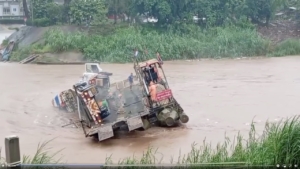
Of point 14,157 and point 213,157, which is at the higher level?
point 14,157

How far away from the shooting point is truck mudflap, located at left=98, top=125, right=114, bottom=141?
41.6 ft

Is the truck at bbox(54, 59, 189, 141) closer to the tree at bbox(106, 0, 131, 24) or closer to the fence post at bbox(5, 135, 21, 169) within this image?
the fence post at bbox(5, 135, 21, 169)

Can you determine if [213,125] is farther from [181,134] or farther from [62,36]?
[62,36]

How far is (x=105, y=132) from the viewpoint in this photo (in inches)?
502

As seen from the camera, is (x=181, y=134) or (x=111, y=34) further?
(x=111, y=34)

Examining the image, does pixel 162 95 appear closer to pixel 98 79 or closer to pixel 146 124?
pixel 146 124

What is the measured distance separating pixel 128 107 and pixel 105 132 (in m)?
1.30

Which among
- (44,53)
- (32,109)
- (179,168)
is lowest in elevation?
(44,53)

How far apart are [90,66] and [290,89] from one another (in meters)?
8.42

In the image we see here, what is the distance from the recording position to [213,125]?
14.7 m

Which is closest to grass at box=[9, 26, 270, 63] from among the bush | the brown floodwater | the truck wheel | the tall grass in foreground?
the tall grass in foreground

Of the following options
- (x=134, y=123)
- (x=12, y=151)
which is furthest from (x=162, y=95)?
(x=12, y=151)

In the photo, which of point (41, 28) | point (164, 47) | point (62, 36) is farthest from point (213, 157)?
point (41, 28)

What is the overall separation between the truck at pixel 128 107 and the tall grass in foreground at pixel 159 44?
2040cm
